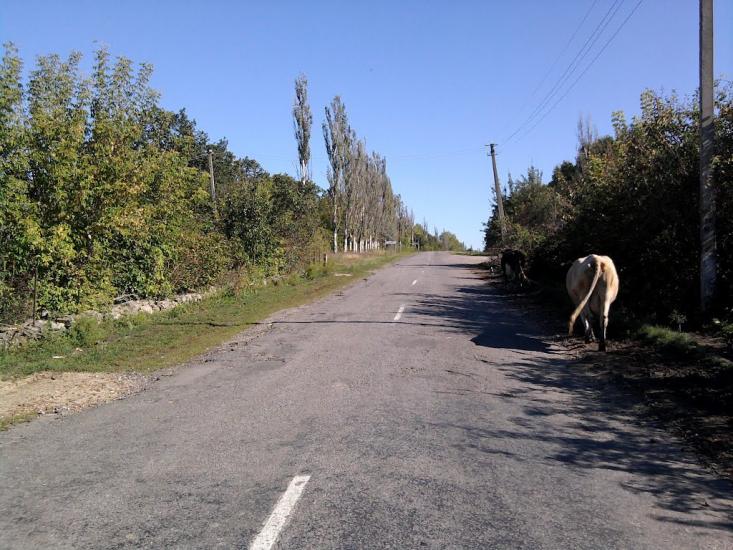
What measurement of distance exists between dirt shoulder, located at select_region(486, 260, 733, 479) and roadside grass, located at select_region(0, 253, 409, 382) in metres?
7.41

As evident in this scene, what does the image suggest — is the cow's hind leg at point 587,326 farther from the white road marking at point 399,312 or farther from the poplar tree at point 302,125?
the poplar tree at point 302,125

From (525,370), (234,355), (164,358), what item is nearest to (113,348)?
(164,358)

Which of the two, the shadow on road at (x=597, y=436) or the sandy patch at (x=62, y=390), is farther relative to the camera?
the sandy patch at (x=62, y=390)

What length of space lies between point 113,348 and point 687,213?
1172 cm

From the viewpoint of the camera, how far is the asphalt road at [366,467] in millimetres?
3719

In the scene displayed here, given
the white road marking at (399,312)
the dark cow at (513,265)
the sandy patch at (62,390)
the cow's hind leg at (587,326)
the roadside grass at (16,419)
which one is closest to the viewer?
the roadside grass at (16,419)

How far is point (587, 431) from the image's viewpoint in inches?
223

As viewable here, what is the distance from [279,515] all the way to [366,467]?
3.36ft

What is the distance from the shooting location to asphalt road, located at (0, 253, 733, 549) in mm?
3719

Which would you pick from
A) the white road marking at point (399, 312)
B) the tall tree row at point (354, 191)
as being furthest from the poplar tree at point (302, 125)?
the white road marking at point (399, 312)

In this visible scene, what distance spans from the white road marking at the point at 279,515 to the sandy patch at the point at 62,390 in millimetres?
4189

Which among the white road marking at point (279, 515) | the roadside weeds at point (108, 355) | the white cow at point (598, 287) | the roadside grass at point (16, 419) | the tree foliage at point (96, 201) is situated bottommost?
the white road marking at point (279, 515)

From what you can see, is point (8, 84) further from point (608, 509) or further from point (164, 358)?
point (608, 509)

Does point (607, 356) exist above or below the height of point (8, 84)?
below
